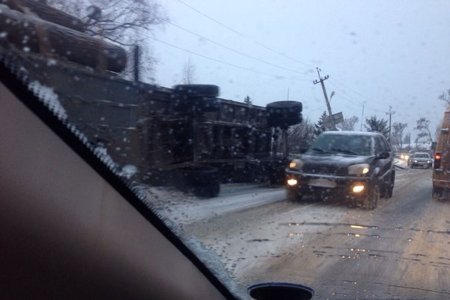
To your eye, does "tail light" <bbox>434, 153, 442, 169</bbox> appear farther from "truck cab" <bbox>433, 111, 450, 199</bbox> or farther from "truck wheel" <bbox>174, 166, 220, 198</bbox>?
"truck wheel" <bbox>174, 166, 220, 198</bbox>

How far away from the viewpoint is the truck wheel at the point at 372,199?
10.2 m

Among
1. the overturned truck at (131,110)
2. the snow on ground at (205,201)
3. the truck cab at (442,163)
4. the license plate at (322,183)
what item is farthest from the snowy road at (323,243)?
the truck cab at (442,163)

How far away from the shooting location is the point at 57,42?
2.86 metres

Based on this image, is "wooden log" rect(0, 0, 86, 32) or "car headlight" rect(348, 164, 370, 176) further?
"car headlight" rect(348, 164, 370, 176)

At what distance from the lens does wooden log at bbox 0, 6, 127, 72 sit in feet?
8.01

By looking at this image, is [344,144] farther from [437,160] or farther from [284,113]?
[284,113]

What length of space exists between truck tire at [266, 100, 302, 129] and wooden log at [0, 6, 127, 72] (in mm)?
2913

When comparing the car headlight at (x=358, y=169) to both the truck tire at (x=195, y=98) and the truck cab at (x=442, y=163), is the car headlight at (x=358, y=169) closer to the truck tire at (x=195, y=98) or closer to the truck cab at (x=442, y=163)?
the truck cab at (x=442, y=163)

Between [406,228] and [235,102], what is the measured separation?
3.84 metres

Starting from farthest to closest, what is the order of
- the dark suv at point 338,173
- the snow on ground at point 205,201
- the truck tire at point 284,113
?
1. the dark suv at point 338,173
2. the truck tire at point 284,113
3. the snow on ground at point 205,201

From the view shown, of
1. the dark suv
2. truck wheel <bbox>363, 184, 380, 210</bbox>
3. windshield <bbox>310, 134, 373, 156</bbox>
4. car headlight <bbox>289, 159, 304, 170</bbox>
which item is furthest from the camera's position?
windshield <bbox>310, 134, 373, 156</bbox>

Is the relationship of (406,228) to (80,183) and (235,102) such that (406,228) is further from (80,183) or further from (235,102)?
(80,183)

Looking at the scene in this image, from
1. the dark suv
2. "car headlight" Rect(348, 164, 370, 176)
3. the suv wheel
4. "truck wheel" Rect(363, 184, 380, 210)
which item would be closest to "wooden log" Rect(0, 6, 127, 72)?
the dark suv

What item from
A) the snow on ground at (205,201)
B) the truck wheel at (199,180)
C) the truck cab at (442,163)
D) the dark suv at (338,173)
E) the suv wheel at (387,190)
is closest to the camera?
the snow on ground at (205,201)
